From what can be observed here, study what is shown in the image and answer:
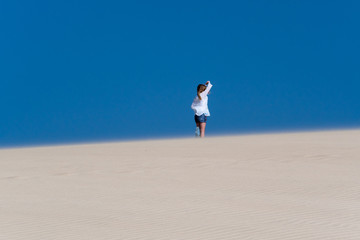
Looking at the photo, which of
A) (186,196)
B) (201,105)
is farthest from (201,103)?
(186,196)

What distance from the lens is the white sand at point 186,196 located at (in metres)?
4.59

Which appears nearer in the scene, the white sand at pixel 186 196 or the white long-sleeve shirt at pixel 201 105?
the white sand at pixel 186 196

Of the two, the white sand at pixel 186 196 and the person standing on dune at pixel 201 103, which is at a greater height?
the person standing on dune at pixel 201 103

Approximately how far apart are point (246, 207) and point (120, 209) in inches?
44.7

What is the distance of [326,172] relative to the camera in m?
7.86

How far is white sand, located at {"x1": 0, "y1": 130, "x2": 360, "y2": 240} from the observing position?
15.1 feet

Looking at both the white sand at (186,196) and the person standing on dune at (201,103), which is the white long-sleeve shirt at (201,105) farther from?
Result: the white sand at (186,196)

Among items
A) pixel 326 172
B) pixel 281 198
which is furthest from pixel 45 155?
pixel 281 198

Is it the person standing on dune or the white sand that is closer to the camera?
the white sand

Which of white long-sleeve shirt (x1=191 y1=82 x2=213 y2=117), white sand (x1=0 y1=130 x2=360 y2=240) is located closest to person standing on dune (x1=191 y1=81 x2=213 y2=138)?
white long-sleeve shirt (x1=191 y1=82 x2=213 y2=117)

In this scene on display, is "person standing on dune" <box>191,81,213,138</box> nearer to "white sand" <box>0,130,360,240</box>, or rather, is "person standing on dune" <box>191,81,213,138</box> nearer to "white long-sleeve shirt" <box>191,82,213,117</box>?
"white long-sleeve shirt" <box>191,82,213,117</box>

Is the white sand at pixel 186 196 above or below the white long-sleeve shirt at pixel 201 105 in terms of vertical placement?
below

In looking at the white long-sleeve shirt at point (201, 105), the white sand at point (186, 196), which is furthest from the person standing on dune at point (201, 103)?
the white sand at point (186, 196)

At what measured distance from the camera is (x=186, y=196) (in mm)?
6168
